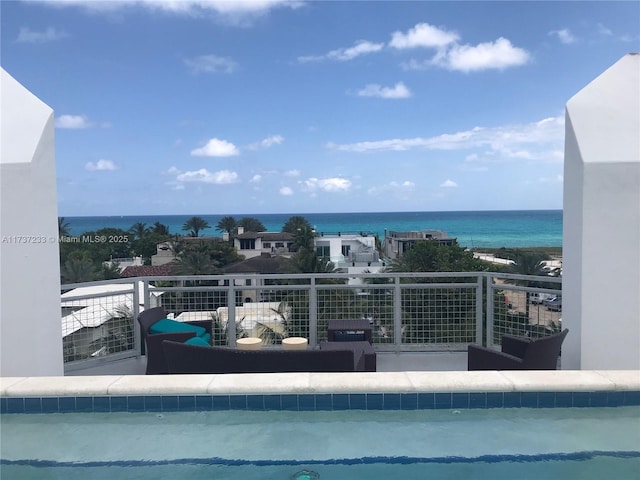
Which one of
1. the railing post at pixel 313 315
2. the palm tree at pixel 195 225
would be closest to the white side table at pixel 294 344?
the railing post at pixel 313 315

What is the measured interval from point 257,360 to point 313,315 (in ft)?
8.88

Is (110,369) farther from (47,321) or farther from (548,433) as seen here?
(548,433)

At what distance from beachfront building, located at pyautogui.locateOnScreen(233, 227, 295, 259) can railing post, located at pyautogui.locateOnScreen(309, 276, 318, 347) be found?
50.8 m

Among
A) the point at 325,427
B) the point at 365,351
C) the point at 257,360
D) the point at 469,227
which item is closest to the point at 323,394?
the point at 325,427

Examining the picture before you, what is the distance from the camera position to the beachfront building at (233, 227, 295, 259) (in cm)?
5912

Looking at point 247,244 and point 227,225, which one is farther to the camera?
point 227,225

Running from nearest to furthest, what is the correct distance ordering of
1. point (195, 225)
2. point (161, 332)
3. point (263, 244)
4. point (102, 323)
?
point (161, 332) → point (102, 323) → point (263, 244) → point (195, 225)

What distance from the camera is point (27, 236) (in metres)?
4.46

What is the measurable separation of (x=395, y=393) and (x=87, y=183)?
170 ft

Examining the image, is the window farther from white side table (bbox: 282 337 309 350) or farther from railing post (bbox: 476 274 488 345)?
white side table (bbox: 282 337 309 350)

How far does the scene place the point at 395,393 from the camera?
12.8 feet

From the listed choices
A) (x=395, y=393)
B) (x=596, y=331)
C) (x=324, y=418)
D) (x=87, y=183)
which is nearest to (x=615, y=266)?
(x=596, y=331)

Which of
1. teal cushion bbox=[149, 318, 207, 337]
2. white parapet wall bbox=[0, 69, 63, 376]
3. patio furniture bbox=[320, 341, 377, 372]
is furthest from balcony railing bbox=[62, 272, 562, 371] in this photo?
white parapet wall bbox=[0, 69, 63, 376]

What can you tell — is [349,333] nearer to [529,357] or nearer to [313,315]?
[313,315]
